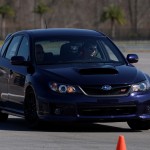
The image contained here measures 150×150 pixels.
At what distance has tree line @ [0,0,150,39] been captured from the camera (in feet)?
338

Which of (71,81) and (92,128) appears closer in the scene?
(71,81)

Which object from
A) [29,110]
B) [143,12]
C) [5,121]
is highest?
[29,110]

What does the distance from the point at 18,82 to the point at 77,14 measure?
303ft

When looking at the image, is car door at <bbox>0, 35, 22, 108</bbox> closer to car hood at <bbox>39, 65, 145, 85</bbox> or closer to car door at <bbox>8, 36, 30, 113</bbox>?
car door at <bbox>8, 36, 30, 113</bbox>

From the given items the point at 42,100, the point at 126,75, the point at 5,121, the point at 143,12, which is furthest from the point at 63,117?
the point at 143,12

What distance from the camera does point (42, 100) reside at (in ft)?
37.6

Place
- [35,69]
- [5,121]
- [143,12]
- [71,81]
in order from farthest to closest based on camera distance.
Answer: [143,12] < [5,121] < [35,69] < [71,81]

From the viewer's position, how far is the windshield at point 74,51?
491 inches

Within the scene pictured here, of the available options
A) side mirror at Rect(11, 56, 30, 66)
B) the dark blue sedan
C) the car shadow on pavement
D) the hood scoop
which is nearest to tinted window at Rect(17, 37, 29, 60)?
the dark blue sedan

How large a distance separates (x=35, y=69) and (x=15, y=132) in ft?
3.40
